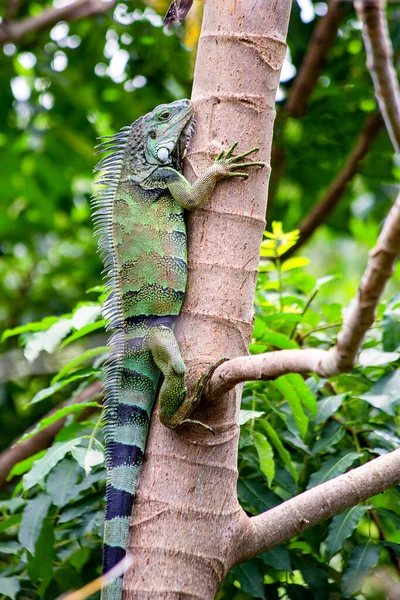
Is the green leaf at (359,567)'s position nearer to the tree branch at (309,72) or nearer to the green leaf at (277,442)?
the green leaf at (277,442)

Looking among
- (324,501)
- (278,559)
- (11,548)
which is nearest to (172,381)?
(324,501)

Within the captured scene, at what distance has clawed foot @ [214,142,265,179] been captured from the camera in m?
2.26

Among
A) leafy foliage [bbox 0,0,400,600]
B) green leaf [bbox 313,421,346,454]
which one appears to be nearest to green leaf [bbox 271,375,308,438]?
leafy foliage [bbox 0,0,400,600]

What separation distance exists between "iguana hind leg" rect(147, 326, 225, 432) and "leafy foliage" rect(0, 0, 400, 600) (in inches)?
11.4

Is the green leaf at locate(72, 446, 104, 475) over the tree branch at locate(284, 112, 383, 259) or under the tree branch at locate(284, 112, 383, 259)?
under

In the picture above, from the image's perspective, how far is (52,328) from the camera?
291cm

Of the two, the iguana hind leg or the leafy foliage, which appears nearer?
the iguana hind leg

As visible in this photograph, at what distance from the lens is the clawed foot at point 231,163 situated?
2.26 meters

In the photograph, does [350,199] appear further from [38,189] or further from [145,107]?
[38,189]

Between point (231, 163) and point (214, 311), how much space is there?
479mm

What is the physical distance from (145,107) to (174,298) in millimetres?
2650

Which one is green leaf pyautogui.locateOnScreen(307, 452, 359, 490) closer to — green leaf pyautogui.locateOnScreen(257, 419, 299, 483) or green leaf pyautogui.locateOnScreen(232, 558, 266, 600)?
green leaf pyautogui.locateOnScreen(257, 419, 299, 483)

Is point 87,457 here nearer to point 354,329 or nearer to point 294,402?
point 294,402

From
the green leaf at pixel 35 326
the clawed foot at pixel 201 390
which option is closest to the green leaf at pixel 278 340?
the clawed foot at pixel 201 390
